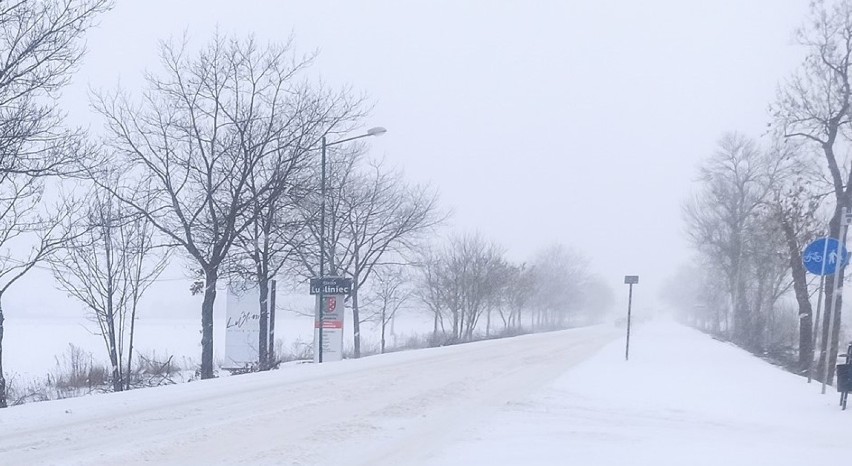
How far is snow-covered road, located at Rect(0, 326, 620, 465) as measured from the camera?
8766 mm

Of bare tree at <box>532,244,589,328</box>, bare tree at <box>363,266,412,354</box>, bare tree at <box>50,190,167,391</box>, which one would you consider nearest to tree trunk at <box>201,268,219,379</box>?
bare tree at <box>50,190,167,391</box>

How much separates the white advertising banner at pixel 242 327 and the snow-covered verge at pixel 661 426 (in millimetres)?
12353

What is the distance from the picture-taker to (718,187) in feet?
157

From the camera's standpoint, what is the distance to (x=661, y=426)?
11562 millimetres

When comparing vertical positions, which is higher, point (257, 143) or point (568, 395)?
point (257, 143)

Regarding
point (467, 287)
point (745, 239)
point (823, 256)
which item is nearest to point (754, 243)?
point (745, 239)

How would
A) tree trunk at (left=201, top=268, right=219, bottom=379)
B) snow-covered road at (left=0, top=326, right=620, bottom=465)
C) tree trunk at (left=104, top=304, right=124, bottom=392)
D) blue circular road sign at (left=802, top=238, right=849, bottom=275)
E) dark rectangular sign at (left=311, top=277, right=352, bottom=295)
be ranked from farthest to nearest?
dark rectangular sign at (left=311, top=277, right=352, bottom=295), tree trunk at (left=201, top=268, right=219, bottom=379), tree trunk at (left=104, top=304, right=124, bottom=392), blue circular road sign at (left=802, top=238, right=849, bottom=275), snow-covered road at (left=0, top=326, right=620, bottom=465)

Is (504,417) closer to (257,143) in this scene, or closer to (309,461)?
(309,461)

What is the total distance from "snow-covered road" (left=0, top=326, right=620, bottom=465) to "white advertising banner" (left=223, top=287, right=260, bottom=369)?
951cm

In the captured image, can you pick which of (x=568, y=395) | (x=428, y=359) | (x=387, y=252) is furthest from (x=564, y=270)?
(x=568, y=395)

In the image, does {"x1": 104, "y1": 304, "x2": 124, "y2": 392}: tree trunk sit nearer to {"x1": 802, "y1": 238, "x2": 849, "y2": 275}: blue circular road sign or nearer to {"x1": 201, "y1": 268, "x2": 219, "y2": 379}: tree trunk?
{"x1": 201, "y1": 268, "x2": 219, "y2": 379}: tree trunk

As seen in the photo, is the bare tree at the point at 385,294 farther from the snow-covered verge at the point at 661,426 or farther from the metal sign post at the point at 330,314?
the snow-covered verge at the point at 661,426

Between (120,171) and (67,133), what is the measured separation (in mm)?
7312

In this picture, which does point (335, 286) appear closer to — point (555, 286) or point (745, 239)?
point (745, 239)
